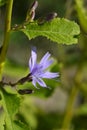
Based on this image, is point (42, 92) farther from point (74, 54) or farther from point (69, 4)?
point (74, 54)

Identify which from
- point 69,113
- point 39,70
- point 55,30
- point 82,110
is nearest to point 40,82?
point 39,70

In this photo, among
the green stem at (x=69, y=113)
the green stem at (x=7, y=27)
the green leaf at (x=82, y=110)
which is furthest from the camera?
the green leaf at (x=82, y=110)

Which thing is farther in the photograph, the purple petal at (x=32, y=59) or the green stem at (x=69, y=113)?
the green stem at (x=69, y=113)

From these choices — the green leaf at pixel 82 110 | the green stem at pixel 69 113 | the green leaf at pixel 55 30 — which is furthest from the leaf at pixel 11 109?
the green leaf at pixel 82 110

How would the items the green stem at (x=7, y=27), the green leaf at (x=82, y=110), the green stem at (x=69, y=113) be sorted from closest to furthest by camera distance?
1. the green stem at (x=7, y=27)
2. the green stem at (x=69, y=113)
3. the green leaf at (x=82, y=110)

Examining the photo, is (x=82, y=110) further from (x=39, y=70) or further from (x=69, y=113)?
(x=39, y=70)

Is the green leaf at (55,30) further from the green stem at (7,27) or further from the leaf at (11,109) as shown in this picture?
the leaf at (11,109)

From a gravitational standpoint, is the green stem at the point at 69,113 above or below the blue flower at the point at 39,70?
below
